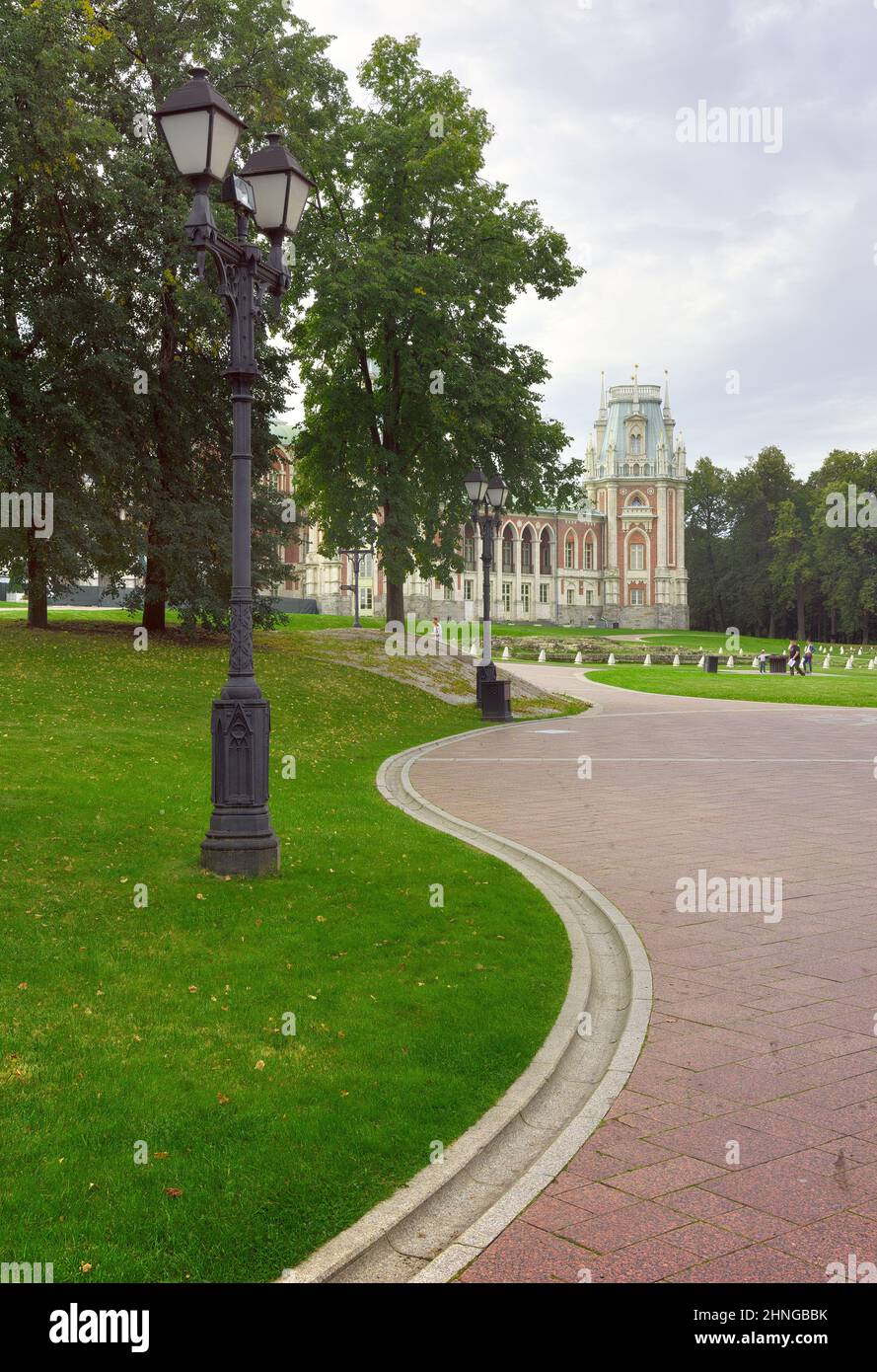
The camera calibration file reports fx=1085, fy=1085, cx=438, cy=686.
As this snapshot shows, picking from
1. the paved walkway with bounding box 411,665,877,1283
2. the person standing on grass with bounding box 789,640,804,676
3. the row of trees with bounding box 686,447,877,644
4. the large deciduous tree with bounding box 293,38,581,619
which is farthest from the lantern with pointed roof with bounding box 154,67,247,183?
the row of trees with bounding box 686,447,877,644

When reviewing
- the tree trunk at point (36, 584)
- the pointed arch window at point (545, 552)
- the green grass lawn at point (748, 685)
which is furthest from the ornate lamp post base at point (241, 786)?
the pointed arch window at point (545, 552)

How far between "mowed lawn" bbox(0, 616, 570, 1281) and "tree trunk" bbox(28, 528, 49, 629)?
35.9ft

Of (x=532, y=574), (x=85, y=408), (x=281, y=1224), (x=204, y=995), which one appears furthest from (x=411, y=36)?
(x=532, y=574)

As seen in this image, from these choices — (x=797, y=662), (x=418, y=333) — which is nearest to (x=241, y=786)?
(x=418, y=333)

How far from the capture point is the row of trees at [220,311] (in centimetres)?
2220

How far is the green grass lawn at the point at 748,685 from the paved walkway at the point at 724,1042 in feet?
62.4

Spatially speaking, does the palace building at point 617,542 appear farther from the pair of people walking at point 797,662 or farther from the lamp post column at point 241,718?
the lamp post column at point 241,718

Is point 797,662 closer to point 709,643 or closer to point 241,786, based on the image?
point 709,643

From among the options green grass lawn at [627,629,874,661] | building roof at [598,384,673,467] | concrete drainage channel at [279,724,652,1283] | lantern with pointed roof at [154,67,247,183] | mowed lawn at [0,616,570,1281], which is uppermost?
building roof at [598,384,673,467]

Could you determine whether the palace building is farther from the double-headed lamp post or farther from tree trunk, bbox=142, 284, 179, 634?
the double-headed lamp post

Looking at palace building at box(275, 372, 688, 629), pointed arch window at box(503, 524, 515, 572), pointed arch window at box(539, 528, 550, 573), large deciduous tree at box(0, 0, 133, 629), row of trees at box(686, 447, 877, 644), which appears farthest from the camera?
pointed arch window at box(539, 528, 550, 573)

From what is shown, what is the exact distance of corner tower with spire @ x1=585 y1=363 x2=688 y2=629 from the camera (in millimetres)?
106625

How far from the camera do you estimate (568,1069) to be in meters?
5.28
